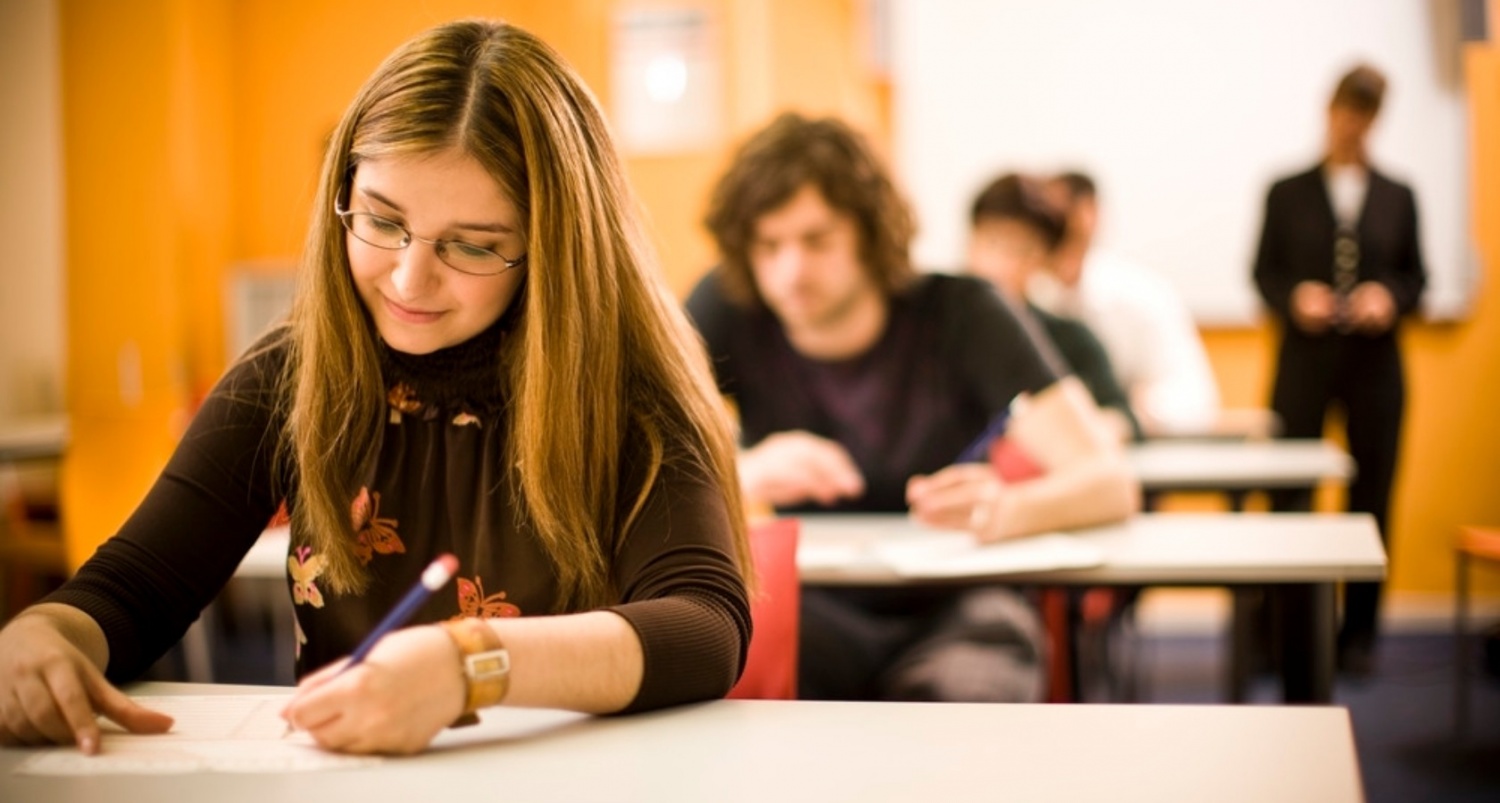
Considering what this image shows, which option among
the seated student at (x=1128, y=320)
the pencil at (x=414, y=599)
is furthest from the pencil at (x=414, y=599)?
the seated student at (x=1128, y=320)

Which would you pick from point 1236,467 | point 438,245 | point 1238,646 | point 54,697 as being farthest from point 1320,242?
point 54,697

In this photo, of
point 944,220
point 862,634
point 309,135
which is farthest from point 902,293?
point 309,135

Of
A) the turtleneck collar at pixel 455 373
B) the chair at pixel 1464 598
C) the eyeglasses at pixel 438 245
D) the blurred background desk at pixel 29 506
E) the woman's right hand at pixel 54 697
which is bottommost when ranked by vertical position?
the chair at pixel 1464 598

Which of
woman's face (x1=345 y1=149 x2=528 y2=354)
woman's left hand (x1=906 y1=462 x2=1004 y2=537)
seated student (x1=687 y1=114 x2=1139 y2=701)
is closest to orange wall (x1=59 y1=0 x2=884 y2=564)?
seated student (x1=687 y1=114 x2=1139 y2=701)

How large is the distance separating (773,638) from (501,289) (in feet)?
1.45

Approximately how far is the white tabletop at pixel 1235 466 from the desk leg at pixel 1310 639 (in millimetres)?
1065

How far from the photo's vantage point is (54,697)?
919 millimetres

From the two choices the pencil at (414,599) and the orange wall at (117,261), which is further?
the orange wall at (117,261)

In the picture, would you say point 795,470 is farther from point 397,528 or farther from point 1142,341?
point 1142,341

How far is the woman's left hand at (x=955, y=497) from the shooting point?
1894 mm

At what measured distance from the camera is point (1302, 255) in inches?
154

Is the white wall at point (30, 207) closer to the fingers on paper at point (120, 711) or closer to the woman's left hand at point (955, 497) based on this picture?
the fingers on paper at point (120, 711)

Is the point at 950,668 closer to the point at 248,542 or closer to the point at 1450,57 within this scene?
the point at 248,542

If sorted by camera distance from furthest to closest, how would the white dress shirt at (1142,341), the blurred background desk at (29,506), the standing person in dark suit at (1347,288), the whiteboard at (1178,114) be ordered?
1. the whiteboard at (1178,114)
2. the white dress shirt at (1142,341)
3. the standing person in dark suit at (1347,288)
4. the blurred background desk at (29,506)
